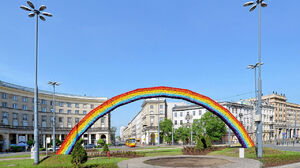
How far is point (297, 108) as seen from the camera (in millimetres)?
131125

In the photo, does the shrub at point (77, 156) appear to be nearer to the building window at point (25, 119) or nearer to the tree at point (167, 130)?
the tree at point (167, 130)

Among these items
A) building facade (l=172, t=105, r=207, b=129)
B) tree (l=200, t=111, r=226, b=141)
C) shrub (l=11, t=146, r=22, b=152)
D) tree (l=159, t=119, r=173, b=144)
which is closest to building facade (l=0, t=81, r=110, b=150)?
shrub (l=11, t=146, r=22, b=152)

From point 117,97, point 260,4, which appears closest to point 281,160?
point 260,4

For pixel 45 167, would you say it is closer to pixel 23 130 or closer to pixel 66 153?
pixel 66 153

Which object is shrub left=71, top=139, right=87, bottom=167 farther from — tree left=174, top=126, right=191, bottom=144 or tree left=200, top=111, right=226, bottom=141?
tree left=174, top=126, right=191, bottom=144

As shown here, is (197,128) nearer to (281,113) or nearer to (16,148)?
(16,148)

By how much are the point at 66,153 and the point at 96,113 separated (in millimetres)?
5412

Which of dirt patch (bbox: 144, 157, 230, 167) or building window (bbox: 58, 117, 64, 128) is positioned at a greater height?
dirt patch (bbox: 144, 157, 230, 167)

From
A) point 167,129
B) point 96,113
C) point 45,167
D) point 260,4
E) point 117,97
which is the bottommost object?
point 167,129

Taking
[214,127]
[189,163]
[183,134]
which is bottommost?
[183,134]

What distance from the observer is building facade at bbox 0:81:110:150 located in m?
66.3

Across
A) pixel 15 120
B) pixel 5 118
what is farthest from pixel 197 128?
pixel 5 118

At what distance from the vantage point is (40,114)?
258ft

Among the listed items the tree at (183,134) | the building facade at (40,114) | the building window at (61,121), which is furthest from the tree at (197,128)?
the building window at (61,121)
